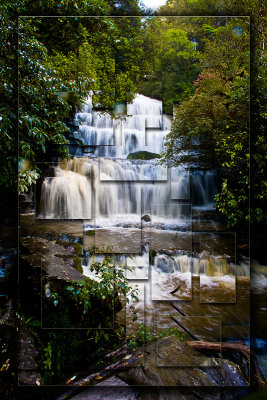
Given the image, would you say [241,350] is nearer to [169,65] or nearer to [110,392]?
[110,392]

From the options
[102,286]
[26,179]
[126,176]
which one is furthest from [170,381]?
[26,179]

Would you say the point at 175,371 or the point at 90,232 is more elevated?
the point at 90,232

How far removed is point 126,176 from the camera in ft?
4.58

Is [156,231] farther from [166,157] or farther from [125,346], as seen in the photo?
[125,346]

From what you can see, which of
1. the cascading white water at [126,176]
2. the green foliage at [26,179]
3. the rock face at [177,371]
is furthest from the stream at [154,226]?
the green foliage at [26,179]

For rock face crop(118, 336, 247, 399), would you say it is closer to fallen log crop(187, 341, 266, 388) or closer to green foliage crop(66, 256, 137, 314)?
fallen log crop(187, 341, 266, 388)

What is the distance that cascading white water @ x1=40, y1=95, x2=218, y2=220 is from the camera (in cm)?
138

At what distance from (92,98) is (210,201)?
0.96m

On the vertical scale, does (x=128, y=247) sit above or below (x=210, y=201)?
below

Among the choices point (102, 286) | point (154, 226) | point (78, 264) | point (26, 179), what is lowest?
point (102, 286)

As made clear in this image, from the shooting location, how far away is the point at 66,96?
150 cm

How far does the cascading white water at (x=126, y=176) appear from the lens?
138 centimetres

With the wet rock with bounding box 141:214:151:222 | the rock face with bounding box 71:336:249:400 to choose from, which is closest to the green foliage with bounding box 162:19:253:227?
the wet rock with bounding box 141:214:151:222

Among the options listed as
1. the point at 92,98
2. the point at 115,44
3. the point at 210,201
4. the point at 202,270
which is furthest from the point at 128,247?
the point at 115,44
